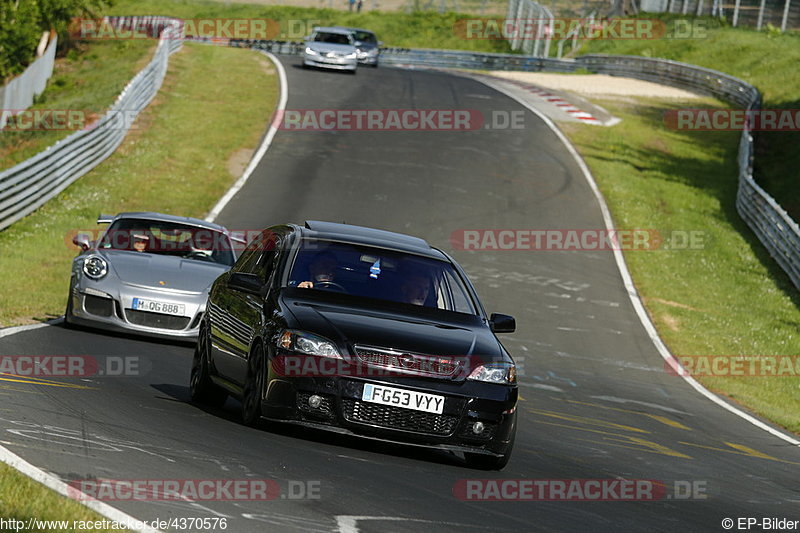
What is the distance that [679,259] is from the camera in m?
26.5

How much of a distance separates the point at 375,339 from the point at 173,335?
6.04 meters

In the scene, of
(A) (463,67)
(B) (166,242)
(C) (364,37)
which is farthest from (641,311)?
(A) (463,67)

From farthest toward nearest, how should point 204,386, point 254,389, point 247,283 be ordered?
point 204,386 < point 247,283 < point 254,389

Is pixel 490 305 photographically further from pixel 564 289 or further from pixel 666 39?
pixel 666 39

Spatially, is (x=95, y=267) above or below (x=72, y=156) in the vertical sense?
above

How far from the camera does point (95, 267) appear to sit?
1385 centimetres

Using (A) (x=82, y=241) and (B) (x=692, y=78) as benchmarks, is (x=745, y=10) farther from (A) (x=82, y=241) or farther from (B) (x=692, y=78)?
(A) (x=82, y=241)

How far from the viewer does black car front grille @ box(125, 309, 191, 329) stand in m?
13.6

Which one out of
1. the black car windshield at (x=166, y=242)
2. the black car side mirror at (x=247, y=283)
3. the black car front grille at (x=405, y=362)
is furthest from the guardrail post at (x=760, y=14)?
the black car front grille at (x=405, y=362)

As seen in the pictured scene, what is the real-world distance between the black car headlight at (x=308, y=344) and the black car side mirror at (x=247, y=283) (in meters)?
0.87

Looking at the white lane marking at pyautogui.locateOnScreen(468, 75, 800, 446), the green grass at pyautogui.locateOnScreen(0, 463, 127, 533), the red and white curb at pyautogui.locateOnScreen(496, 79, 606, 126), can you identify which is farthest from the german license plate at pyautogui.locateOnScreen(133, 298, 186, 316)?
the red and white curb at pyautogui.locateOnScreen(496, 79, 606, 126)

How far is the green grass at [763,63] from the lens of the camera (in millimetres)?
34812

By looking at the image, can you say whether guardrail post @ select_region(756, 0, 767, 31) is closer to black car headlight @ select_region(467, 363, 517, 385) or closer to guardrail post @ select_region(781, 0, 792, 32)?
guardrail post @ select_region(781, 0, 792, 32)

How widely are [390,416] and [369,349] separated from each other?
455mm
